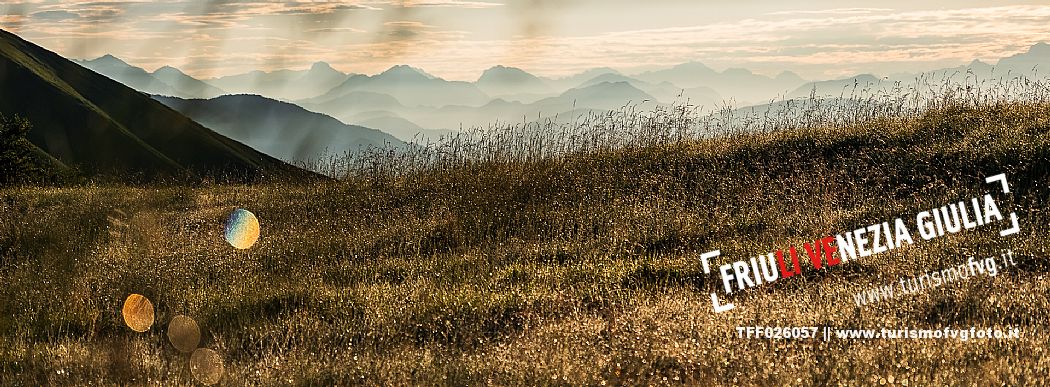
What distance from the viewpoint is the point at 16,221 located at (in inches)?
479

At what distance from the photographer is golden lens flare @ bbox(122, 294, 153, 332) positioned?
7312 millimetres

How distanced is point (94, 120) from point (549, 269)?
9896 cm

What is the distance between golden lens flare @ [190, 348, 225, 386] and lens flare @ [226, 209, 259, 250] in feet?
13.8

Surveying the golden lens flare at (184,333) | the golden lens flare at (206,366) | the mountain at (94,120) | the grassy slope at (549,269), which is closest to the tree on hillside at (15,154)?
the grassy slope at (549,269)

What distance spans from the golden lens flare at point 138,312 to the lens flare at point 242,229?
2.37 m

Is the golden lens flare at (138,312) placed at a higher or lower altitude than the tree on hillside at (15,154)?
higher

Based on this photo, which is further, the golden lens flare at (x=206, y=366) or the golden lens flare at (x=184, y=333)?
the golden lens flare at (x=184, y=333)

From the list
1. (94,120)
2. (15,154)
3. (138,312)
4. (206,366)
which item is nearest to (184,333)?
(138,312)

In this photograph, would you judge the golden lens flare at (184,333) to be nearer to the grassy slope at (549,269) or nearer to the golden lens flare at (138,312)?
the grassy slope at (549,269)

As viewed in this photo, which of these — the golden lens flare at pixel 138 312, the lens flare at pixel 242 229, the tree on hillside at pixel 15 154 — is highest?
the golden lens flare at pixel 138 312

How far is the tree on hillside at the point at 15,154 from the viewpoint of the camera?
20.2 meters

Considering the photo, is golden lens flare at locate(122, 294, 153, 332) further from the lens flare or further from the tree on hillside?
the tree on hillside

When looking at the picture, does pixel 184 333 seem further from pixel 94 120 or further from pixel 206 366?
pixel 94 120

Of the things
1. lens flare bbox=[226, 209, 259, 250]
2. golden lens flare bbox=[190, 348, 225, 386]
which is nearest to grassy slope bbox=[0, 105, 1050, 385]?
golden lens flare bbox=[190, 348, 225, 386]
